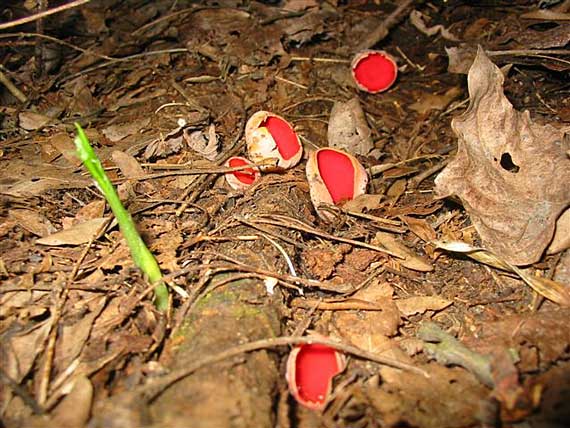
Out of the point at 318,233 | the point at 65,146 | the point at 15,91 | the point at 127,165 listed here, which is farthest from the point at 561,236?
the point at 15,91

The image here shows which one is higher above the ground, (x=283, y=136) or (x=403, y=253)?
(x=283, y=136)

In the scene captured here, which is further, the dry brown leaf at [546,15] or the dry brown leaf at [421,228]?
the dry brown leaf at [546,15]

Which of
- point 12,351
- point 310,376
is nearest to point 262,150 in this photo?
point 310,376

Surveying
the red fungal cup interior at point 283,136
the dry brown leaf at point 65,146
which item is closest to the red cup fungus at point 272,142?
the red fungal cup interior at point 283,136

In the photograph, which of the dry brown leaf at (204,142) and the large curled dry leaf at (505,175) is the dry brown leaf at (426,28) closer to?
the large curled dry leaf at (505,175)

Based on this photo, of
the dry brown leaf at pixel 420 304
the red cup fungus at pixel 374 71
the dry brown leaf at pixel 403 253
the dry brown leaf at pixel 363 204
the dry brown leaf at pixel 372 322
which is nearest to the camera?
the dry brown leaf at pixel 372 322

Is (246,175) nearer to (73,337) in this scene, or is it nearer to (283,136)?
(283,136)
